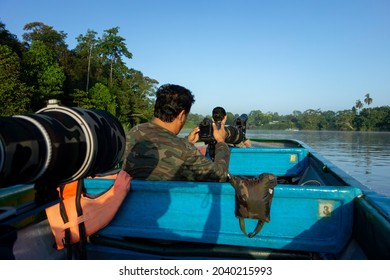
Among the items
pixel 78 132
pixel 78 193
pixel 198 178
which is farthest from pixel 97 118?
pixel 198 178

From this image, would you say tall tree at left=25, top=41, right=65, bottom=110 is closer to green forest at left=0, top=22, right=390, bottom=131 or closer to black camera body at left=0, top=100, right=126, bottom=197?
green forest at left=0, top=22, right=390, bottom=131

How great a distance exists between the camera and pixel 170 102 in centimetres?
214

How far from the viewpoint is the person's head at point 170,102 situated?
84.4 inches

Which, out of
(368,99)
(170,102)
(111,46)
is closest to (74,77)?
(111,46)

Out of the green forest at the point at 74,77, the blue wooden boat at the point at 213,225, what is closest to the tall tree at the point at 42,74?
the green forest at the point at 74,77

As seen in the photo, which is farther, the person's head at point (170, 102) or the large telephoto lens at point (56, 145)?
the person's head at point (170, 102)

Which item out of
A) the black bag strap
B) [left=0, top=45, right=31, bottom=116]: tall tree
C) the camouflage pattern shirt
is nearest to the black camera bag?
the black bag strap

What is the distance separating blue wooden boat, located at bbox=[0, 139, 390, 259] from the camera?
181 cm

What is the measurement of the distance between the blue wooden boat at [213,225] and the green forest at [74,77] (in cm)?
1898

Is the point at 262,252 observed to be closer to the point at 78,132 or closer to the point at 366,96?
the point at 78,132

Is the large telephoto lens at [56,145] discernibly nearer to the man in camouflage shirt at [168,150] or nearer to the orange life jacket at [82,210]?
the orange life jacket at [82,210]

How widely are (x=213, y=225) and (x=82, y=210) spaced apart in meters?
0.86

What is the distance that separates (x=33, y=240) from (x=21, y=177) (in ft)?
4.37

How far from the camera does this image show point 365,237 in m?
1.65
